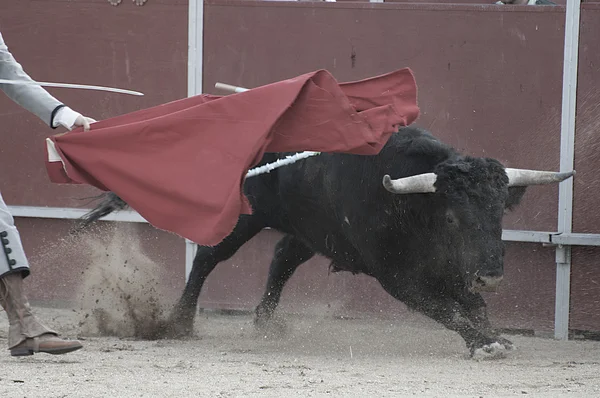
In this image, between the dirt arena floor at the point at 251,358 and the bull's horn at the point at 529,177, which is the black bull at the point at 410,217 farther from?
the dirt arena floor at the point at 251,358

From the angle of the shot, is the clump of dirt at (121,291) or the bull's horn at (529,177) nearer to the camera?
the bull's horn at (529,177)

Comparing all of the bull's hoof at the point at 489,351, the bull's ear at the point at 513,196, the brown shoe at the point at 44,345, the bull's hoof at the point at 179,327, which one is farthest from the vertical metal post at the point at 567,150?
the brown shoe at the point at 44,345

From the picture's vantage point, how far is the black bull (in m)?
4.86

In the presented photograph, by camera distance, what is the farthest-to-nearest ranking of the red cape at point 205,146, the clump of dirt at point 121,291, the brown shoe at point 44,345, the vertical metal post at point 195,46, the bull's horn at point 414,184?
the vertical metal post at point 195,46 < the clump of dirt at point 121,291 < the bull's horn at point 414,184 < the red cape at point 205,146 < the brown shoe at point 44,345

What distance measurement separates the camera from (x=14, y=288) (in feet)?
12.4

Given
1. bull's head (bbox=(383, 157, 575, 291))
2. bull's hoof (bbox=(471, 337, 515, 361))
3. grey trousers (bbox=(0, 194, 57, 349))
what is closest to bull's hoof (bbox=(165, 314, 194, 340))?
bull's head (bbox=(383, 157, 575, 291))

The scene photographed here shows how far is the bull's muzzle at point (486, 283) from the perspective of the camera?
470cm

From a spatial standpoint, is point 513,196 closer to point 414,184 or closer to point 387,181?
point 414,184

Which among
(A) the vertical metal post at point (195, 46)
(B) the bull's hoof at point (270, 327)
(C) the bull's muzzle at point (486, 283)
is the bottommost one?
(B) the bull's hoof at point (270, 327)

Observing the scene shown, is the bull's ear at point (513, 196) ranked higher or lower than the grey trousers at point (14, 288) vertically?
higher

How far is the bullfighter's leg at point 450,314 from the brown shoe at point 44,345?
6.38ft

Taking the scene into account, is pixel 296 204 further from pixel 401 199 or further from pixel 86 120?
pixel 86 120

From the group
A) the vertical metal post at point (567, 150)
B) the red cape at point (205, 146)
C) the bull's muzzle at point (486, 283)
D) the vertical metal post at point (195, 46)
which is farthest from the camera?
the vertical metal post at point (195, 46)

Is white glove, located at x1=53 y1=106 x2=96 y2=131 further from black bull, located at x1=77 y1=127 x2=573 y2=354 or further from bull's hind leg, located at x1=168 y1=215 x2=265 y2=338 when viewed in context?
bull's hind leg, located at x1=168 y1=215 x2=265 y2=338
